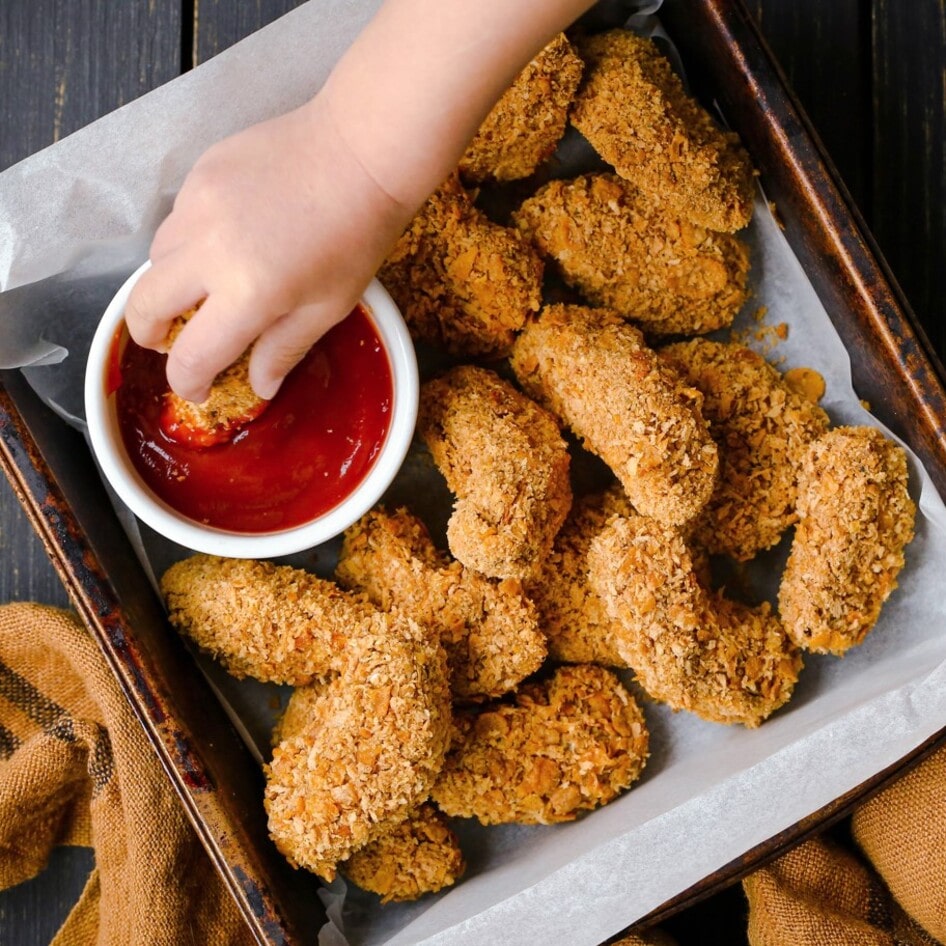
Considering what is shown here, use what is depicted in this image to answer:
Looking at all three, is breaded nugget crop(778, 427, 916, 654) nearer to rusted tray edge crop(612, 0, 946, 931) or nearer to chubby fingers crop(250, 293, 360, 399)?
rusted tray edge crop(612, 0, 946, 931)

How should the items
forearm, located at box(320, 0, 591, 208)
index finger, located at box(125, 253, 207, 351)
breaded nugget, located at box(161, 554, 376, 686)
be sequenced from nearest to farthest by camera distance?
1. forearm, located at box(320, 0, 591, 208)
2. index finger, located at box(125, 253, 207, 351)
3. breaded nugget, located at box(161, 554, 376, 686)

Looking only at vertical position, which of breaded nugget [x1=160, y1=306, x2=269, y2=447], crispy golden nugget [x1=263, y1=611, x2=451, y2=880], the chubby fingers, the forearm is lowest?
crispy golden nugget [x1=263, y1=611, x2=451, y2=880]

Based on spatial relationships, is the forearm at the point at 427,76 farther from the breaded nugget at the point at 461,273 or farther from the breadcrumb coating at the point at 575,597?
the breadcrumb coating at the point at 575,597

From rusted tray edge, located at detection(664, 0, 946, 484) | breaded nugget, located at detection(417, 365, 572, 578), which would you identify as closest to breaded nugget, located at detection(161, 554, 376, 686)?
breaded nugget, located at detection(417, 365, 572, 578)

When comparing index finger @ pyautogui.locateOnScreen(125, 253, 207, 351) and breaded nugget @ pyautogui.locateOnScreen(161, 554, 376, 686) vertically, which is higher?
index finger @ pyautogui.locateOnScreen(125, 253, 207, 351)

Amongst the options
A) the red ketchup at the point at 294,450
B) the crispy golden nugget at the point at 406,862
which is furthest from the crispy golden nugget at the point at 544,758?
the red ketchup at the point at 294,450
